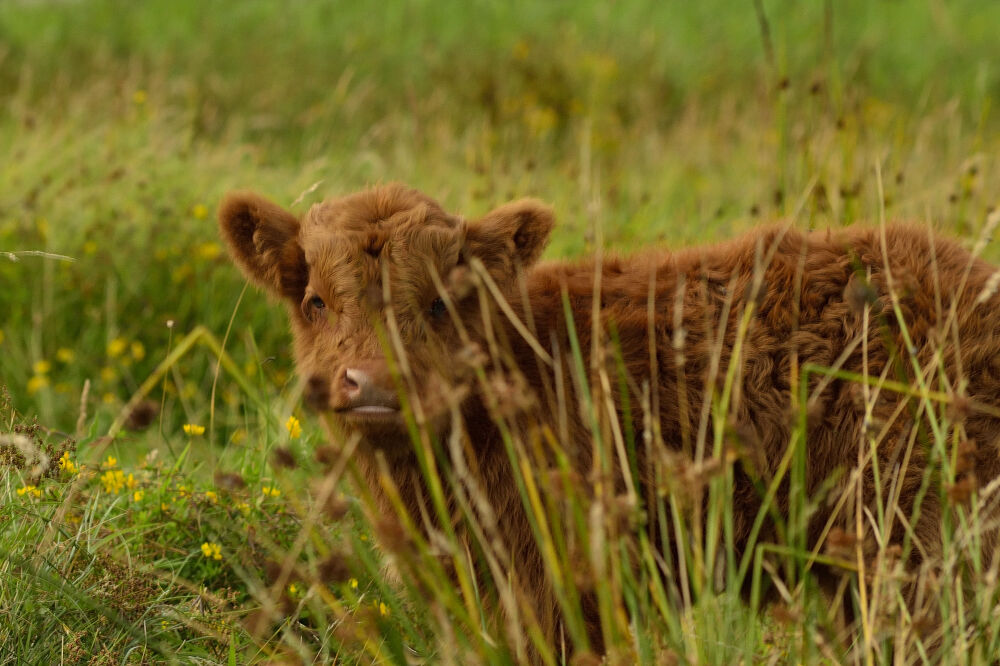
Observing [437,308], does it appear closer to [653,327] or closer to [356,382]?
[356,382]

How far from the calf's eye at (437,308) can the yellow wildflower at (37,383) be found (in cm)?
294

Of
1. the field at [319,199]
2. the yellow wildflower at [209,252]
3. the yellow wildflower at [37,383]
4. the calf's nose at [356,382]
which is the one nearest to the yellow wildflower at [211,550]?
the field at [319,199]

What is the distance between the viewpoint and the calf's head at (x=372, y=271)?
333cm

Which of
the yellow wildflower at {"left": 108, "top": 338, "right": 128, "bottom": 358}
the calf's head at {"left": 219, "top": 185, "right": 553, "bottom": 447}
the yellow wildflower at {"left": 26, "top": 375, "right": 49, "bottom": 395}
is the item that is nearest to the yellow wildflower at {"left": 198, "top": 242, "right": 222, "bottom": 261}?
the yellow wildflower at {"left": 108, "top": 338, "right": 128, "bottom": 358}

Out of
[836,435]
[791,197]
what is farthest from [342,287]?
[791,197]

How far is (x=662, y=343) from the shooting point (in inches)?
145

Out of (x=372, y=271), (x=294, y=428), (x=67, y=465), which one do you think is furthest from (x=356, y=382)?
(x=294, y=428)

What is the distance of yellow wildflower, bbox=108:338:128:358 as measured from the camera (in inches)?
234

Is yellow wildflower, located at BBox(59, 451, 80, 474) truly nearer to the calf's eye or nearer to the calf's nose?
the calf's nose

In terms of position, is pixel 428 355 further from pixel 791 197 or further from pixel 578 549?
pixel 791 197

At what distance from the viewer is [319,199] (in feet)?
23.9

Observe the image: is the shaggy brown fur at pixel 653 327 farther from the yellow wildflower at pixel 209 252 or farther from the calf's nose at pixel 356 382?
the yellow wildflower at pixel 209 252

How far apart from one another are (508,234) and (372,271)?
53 cm

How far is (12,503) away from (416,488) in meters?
1.25
